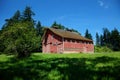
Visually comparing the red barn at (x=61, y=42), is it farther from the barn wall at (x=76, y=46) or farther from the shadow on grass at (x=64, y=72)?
the shadow on grass at (x=64, y=72)

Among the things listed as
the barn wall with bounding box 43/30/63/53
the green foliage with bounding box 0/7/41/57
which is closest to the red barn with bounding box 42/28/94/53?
the barn wall with bounding box 43/30/63/53

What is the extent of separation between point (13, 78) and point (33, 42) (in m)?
13.4

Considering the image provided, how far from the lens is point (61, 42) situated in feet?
142

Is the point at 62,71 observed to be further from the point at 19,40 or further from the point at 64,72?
the point at 19,40

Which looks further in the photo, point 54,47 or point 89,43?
point 89,43

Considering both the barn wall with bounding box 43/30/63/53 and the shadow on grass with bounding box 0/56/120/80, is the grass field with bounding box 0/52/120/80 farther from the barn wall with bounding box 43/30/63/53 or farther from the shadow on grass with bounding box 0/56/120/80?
the barn wall with bounding box 43/30/63/53

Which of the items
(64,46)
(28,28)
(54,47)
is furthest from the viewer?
(54,47)

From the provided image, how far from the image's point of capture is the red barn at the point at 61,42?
142ft

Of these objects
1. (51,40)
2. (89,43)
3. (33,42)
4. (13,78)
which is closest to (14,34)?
(33,42)

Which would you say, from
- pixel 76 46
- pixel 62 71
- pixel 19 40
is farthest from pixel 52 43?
pixel 62 71

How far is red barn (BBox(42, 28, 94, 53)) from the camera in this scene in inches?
1709

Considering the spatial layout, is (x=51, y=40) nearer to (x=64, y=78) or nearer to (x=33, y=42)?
(x=33, y=42)

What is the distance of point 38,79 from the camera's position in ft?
17.5

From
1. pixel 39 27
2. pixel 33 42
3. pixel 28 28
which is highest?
pixel 39 27
